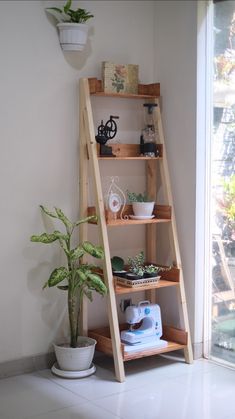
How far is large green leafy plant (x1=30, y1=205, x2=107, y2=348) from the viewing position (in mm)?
3574

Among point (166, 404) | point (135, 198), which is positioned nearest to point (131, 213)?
point (135, 198)

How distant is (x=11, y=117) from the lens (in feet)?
12.0

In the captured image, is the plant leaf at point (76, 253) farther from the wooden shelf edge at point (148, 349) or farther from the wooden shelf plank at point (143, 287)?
the wooden shelf edge at point (148, 349)

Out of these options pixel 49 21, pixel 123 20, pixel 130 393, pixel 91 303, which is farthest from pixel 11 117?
pixel 130 393

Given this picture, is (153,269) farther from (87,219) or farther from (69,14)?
(69,14)

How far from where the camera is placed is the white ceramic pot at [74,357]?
3.68m

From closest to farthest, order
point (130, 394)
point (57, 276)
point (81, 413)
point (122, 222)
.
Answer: point (81, 413) → point (130, 394) → point (57, 276) → point (122, 222)

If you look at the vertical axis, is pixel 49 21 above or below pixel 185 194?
above

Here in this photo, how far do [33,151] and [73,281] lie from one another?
0.83m

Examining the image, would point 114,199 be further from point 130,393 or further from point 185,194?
point 130,393

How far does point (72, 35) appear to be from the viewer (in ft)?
12.3

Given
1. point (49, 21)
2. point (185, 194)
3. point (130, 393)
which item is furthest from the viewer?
point (185, 194)

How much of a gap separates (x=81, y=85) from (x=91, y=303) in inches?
55.9

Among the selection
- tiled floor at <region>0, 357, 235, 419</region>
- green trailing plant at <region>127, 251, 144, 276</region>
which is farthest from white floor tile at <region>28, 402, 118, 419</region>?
green trailing plant at <region>127, 251, 144, 276</region>
